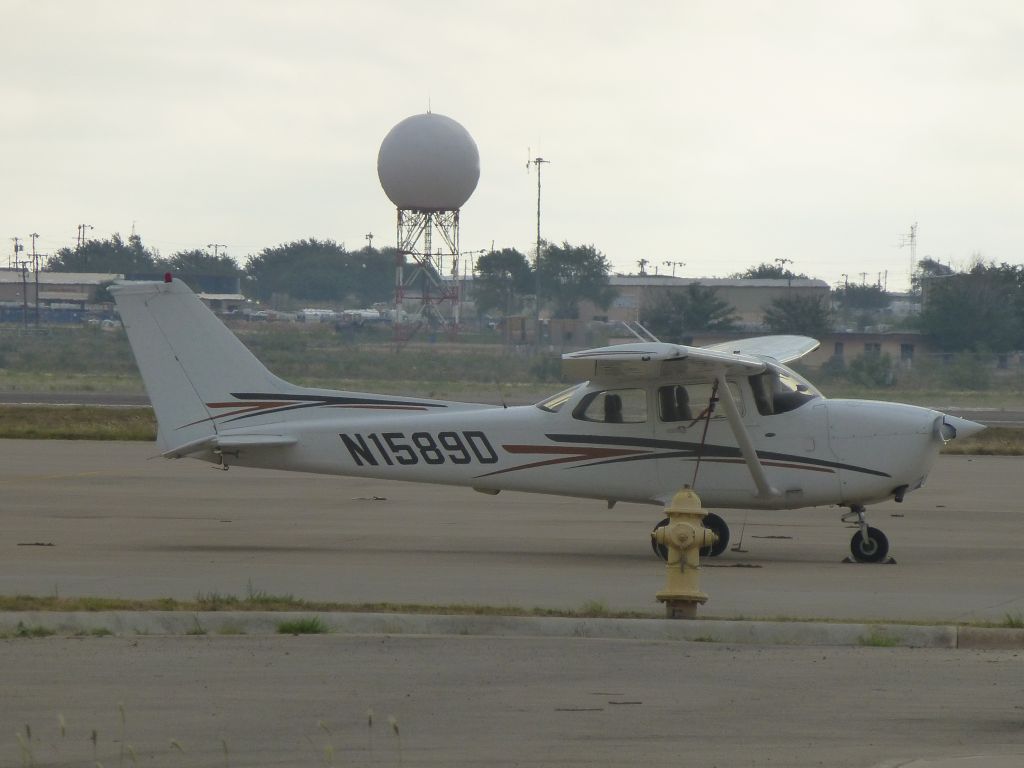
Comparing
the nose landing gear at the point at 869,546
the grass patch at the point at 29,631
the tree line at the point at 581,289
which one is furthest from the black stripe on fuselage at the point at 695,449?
the tree line at the point at 581,289

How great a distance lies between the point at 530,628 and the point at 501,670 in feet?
3.52

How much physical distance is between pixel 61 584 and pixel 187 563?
1722mm

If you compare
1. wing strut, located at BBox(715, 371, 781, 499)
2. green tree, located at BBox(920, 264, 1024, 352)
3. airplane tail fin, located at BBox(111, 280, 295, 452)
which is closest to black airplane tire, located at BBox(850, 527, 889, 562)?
wing strut, located at BBox(715, 371, 781, 499)

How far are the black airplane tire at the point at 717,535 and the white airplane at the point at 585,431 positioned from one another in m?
0.02

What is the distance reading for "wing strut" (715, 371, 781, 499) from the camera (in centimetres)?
1285

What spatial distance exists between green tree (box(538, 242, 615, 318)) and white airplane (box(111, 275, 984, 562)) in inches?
2757

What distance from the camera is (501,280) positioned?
105562mm

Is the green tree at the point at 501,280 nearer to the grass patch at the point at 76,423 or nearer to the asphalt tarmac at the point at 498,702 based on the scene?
the grass patch at the point at 76,423

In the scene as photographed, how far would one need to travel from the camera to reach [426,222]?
249ft

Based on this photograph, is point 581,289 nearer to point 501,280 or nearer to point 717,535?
point 501,280

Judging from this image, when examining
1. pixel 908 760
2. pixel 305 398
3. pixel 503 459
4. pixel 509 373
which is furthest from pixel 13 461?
pixel 509 373

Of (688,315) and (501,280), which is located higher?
(501,280)

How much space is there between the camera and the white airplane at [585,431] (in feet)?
43.0

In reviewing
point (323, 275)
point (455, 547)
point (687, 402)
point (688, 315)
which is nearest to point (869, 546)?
point (687, 402)
